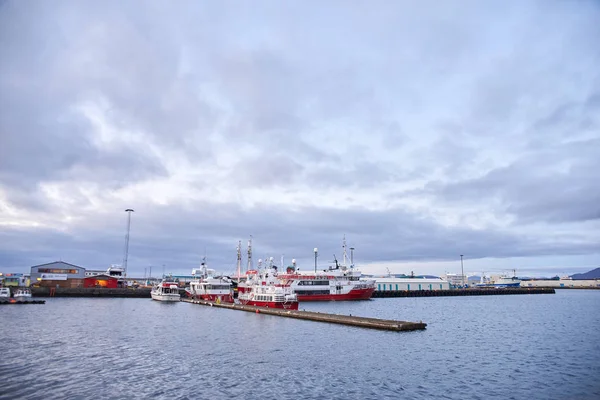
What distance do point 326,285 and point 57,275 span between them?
359 feet

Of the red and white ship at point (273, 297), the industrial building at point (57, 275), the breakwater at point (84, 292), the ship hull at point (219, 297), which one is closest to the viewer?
the red and white ship at point (273, 297)

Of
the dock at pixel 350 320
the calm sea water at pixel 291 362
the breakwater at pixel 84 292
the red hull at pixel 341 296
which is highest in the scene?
the breakwater at pixel 84 292

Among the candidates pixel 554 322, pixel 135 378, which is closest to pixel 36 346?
pixel 135 378

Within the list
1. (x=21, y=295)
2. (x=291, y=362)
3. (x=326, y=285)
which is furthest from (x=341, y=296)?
(x=291, y=362)

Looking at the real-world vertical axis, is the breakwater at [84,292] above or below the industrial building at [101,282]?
below

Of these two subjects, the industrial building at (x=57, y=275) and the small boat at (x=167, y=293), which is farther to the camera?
the industrial building at (x=57, y=275)

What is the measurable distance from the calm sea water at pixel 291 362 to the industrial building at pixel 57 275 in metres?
106

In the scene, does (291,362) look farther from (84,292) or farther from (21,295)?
(84,292)

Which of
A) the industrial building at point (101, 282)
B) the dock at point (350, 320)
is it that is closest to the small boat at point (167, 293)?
the dock at point (350, 320)

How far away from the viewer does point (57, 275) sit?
550 ft

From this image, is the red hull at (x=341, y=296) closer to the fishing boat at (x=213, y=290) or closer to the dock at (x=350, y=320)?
the fishing boat at (x=213, y=290)

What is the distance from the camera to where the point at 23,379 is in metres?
30.5

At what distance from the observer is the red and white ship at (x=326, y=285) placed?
141125 millimetres

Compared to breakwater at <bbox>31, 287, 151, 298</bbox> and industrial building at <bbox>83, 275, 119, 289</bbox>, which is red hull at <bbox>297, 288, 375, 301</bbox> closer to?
breakwater at <bbox>31, 287, 151, 298</bbox>
